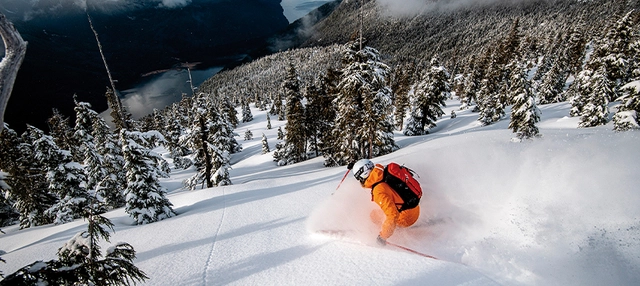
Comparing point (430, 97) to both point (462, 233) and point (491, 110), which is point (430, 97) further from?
point (462, 233)

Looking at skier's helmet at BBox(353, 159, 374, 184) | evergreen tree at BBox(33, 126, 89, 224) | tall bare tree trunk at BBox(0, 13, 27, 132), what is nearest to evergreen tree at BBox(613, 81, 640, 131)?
skier's helmet at BBox(353, 159, 374, 184)

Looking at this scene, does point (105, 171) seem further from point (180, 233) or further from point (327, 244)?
point (327, 244)

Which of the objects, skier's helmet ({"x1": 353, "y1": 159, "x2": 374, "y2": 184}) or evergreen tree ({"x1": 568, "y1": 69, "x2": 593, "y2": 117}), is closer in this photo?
skier's helmet ({"x1": 353, "y1": 159, "x2": 374, "y2": 184})

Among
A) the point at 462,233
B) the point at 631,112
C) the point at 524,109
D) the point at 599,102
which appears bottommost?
the point at 599,102

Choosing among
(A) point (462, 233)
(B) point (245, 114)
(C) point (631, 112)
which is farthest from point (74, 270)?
(B) point (245, 114)

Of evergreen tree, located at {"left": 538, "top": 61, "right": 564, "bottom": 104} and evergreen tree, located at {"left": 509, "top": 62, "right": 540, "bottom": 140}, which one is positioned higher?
evergreen tree, located at {"left": 509, "top": 62, "right": 540, "bottom": 140}

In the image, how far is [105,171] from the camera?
2388cm

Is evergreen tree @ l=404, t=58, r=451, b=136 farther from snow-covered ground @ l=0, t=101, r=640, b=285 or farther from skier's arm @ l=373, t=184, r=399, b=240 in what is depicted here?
skier's arm @ l=373, t=184, r=399, b=240

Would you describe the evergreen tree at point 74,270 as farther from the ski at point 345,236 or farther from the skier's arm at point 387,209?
the skier's arm at point 387,209

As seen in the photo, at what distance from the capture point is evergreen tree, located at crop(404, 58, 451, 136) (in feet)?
110

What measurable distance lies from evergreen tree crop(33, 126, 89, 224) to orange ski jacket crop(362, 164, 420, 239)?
21498mm

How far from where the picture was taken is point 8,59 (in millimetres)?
2896

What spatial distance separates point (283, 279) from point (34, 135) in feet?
73.9

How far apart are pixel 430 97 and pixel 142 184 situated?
32.6m
